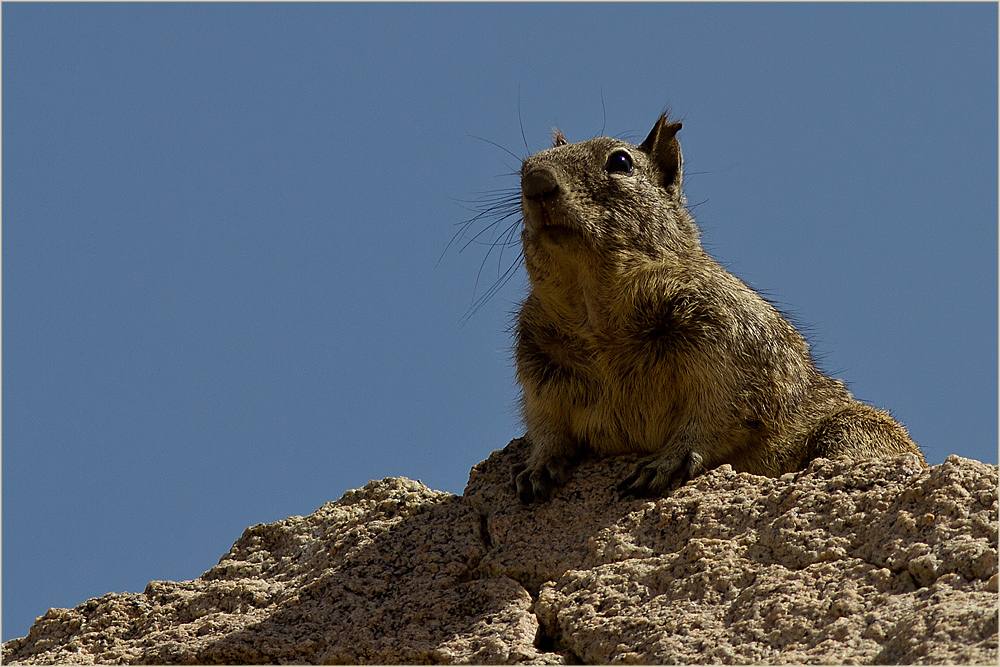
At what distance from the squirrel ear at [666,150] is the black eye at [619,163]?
0.44 m

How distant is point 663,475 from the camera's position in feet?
19.9

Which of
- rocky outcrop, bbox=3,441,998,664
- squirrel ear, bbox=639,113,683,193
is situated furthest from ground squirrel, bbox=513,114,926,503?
squirrel ear, bbox=639,113,683,193

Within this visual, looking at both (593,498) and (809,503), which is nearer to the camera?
(809,503)

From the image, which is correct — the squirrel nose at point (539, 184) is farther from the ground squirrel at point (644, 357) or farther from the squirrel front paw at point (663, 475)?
the squirrel front paw at point (663, 475)

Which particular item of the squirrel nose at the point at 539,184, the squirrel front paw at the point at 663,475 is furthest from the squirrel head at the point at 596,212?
the squirrel front paw at the point at 663,475

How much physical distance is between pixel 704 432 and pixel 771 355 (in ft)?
2.30

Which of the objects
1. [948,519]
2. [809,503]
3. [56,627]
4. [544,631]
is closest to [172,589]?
[56,627]

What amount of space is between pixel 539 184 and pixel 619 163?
2.53ft

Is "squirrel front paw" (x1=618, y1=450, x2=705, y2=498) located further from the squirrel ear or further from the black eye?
the squirrel ear

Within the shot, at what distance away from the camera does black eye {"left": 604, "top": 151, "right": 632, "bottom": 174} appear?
705cm

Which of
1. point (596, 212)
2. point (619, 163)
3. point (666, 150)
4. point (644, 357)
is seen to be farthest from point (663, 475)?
point (666, 150)

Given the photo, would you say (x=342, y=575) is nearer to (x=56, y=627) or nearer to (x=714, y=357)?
(x=56, y=627)

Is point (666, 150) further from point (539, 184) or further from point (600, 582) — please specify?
point (600, 582)

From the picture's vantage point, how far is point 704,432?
20.6ft
